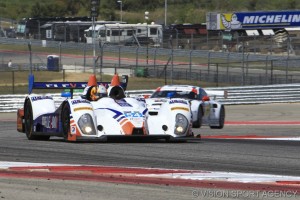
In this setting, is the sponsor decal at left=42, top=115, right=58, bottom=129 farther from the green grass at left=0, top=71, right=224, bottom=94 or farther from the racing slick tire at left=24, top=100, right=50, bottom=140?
the green grass at left=0, top=71, right=224, bottom=94

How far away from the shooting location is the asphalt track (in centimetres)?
898

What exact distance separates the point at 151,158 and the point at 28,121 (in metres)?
5.03

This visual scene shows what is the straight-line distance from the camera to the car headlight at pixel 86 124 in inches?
586

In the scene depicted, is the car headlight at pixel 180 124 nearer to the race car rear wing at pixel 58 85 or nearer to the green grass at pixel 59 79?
the race car rear wing at pixel 58 85

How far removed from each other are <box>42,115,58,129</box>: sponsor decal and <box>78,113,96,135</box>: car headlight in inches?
48.7

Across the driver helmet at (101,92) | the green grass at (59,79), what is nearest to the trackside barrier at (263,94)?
the green grass at (59,79)

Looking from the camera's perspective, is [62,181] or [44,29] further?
[44,29]

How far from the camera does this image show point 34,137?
16609 millimetres

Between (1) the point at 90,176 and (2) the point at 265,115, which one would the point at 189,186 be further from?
(2) the point at 265,115

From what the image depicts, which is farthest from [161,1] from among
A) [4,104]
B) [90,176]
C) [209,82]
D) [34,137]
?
[90,176]

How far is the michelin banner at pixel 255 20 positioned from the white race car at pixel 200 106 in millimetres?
43430

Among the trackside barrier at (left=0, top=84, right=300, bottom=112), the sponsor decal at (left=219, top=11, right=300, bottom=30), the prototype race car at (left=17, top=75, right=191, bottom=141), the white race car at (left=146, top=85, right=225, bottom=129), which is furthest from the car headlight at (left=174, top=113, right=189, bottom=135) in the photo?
the sponsor decal at (left=219, top=11, right=300, bottom=30)

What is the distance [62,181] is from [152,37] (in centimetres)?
4978

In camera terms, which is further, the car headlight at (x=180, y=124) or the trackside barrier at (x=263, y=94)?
the trackside barrier at (x=263, y=94)
